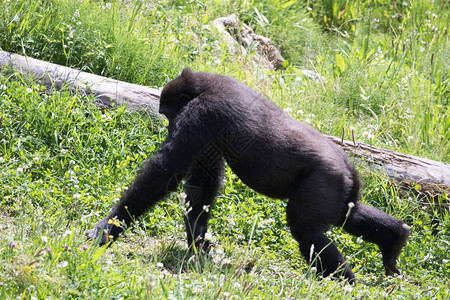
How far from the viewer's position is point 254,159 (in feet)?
13.4

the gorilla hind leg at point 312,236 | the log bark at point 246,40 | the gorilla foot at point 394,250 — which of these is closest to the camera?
the gorilla hind leg at point 312,236

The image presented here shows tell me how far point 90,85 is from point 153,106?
67 centimetres

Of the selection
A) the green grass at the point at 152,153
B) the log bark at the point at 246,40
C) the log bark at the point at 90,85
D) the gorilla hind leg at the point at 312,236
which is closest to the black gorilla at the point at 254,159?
the gorilla hind leg at the point at 312,236

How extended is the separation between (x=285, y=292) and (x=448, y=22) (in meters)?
7.08

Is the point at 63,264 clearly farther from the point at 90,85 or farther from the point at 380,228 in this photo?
the point at 90,85

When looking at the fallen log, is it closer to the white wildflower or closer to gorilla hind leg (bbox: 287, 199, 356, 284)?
gorilla hind leg (bbox: 287, 199, 356, 284)

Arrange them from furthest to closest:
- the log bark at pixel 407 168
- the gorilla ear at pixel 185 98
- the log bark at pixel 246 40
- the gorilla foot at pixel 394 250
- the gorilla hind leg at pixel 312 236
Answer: the log bark at pixel 246 40 → the log bark at pixel 407 168 → the gorilla foot at pixel 394 250 → the gorilla ear at pixel 185 98 → the gorilla hind leg at pixel 312 236

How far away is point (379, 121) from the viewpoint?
248 inches

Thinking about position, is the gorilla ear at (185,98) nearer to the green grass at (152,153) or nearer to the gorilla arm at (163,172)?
the gorilla arm at (163,172)

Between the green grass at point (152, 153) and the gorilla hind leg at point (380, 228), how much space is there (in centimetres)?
25

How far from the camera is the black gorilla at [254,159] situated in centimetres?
393

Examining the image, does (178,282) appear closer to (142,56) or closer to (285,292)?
(285,292)

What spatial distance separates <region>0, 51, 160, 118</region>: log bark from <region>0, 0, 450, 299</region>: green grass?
11 cm

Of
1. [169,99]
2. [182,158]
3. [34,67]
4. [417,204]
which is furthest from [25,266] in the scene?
[417,204]
